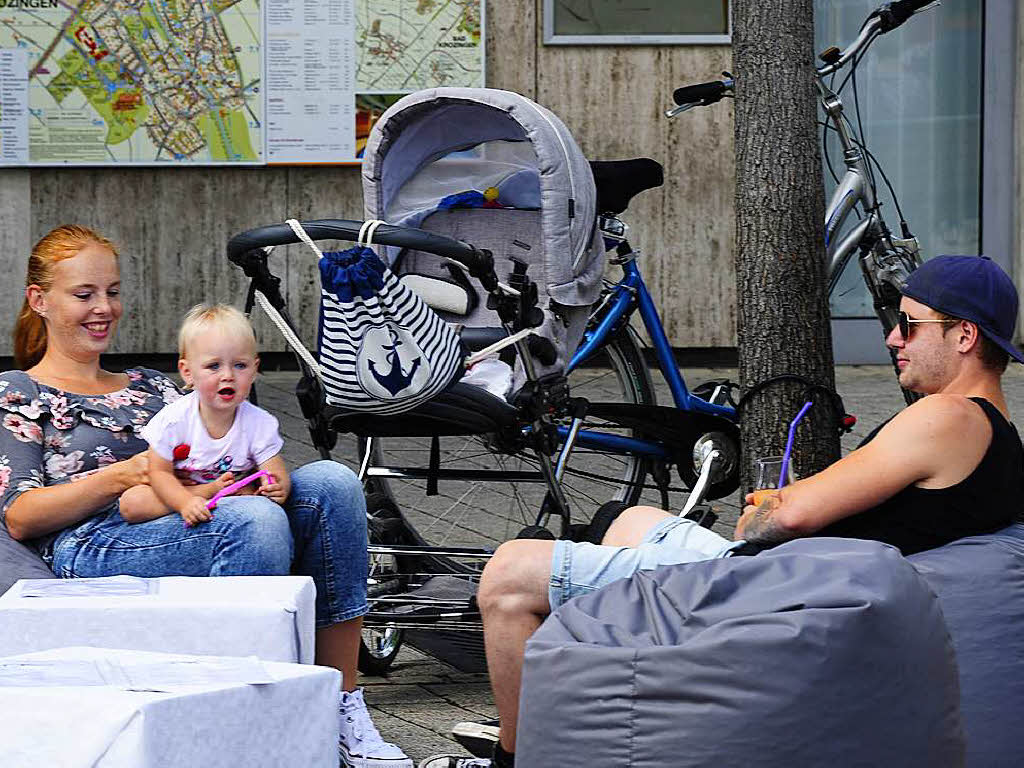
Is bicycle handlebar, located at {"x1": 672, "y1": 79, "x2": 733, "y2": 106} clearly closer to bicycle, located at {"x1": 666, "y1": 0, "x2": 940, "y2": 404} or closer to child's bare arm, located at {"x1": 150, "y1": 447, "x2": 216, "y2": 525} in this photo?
bicycle, located at {"x1": 666, "y1": 0, "x2": 940, "y2": 404}

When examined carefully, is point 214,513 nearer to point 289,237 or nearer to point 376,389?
point 376,389

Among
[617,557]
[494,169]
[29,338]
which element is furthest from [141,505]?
[494,169]

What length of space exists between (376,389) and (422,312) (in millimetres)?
228

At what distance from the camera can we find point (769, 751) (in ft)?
7.72

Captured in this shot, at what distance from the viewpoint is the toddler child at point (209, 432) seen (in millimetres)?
3537

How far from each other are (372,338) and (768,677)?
1.70m

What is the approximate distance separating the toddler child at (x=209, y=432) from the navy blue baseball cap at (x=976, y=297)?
4.96ft

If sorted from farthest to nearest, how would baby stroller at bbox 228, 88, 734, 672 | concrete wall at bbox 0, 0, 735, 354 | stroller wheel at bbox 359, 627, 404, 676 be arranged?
concrete wall at bbox 0, 0, 735, 354, stroller wheel at bbox 359, 627, 404, 676, baby stroller at bbox 228, 88, 734, 672

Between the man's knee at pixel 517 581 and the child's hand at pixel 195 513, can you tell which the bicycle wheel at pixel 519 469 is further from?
the man's knee at pixel 517 581

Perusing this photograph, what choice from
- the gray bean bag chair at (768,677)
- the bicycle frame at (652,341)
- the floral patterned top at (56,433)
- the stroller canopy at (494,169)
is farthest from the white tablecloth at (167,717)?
the bicycle frame at (652,341)

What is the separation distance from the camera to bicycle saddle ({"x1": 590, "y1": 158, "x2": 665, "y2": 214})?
528cm

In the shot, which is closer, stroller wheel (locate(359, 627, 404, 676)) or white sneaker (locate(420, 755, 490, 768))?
white sneaker (locate(420, 755, 490, 768))

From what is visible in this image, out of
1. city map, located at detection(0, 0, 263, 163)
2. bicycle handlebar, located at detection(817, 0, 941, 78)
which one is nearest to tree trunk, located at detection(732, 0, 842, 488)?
bicycle handlebar, located at detection(817, 0, 941, 78)

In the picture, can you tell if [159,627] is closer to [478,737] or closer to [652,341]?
[478,737]
